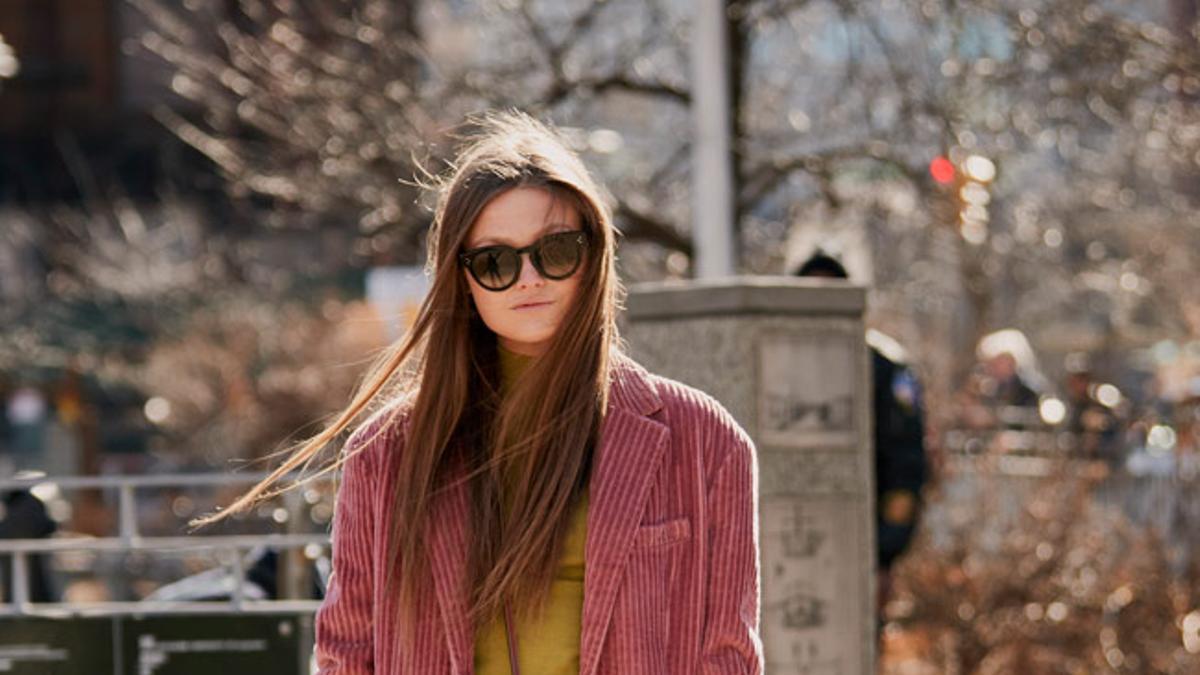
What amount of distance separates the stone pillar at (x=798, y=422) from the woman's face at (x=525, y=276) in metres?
3.50

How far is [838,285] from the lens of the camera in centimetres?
695

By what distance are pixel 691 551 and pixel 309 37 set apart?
1150cm

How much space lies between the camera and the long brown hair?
126 inches

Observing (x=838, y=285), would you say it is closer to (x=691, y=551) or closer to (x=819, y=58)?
(x=691, y=551)

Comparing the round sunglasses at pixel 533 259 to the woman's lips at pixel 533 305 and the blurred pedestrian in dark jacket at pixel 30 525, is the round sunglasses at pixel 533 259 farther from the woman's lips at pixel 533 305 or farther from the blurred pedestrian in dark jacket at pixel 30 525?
the blurred pedestrian in dark jacket at pixel 30 525

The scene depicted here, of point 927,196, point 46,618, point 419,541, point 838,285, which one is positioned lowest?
point 46,618

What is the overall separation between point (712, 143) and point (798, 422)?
3253mm

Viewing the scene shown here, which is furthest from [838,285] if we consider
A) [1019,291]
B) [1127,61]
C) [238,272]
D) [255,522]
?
[238,272]

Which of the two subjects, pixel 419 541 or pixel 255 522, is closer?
pixel 419 541

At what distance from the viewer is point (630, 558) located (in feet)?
10.4

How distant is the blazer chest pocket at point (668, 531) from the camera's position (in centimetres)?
323

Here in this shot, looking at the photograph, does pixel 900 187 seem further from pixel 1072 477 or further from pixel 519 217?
pixel 519 217

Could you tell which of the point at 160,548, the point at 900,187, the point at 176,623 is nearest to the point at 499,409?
the point at 160,548

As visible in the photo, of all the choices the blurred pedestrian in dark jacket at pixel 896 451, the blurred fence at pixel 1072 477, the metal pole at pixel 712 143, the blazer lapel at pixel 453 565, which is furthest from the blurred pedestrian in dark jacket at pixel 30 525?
the blazer lapel at pixel 453 565
